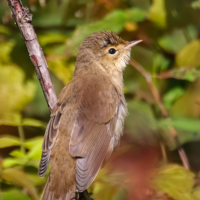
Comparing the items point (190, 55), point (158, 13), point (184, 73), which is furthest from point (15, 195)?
point (158, 13)

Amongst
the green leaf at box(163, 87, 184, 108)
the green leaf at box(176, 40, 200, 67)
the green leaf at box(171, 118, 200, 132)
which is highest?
the green leaf at box(176, 40, 200, 67)

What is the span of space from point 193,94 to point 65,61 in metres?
1.25

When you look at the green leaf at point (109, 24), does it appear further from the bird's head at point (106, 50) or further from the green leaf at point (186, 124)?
the green leaf at point (186, 124)

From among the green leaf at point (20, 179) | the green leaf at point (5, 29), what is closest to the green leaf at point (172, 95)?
the green leaf at point (20, 179)

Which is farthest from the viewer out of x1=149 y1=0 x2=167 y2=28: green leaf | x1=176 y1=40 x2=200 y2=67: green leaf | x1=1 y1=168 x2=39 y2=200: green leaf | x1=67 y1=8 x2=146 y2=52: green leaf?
x1=149 y1=0 x2=167 y2=28: green leaf

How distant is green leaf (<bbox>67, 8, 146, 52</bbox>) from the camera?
3.08m

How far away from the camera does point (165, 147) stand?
3.19 meters

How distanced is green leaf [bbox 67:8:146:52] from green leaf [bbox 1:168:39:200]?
114 cm

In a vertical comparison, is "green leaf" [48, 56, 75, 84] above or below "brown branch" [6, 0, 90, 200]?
above

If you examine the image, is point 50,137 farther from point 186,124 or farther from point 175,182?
point 186,124

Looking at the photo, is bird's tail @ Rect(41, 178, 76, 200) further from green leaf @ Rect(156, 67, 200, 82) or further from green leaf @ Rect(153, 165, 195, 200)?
green leaf @ Rect(156, 67, 200, 82)

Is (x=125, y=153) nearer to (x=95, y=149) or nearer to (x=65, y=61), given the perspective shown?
(x=95, y=149)

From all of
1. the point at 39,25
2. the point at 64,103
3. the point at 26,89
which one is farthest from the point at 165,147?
the point at 39,25

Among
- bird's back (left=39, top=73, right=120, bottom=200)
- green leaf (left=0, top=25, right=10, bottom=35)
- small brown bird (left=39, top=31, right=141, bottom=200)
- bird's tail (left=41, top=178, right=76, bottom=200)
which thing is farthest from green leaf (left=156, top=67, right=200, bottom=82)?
green leaf (left=0, top=25, right=10, bottom=35)
